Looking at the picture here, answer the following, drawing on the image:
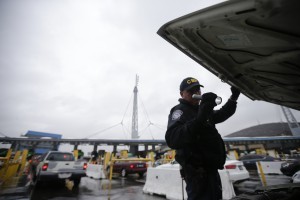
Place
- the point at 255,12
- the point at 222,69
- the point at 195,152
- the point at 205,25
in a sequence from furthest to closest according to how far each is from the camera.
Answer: the point at 222,69
the point at 195,152
the point at 205,25
the point at 255,12

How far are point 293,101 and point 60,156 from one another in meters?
7.95

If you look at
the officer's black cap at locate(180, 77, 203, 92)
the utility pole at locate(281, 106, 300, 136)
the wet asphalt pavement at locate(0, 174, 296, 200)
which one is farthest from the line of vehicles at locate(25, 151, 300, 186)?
the utility pole at locate(281, 106, 300, 136)

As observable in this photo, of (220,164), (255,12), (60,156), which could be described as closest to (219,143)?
(220,164)

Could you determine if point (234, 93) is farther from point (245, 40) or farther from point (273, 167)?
point (273, 167)

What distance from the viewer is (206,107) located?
1526 mm

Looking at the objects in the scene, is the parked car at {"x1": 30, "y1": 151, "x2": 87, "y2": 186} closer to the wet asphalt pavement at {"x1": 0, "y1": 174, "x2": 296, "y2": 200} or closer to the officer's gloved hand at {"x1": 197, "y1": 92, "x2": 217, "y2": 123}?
the wet asphalt pavement at {"x1": 0, "y1": 174, "x2": 296, "y2": 200}

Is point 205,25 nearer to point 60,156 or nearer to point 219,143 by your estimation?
point 219,143

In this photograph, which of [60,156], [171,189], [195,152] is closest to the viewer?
[195,152]

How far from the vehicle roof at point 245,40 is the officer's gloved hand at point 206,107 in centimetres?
44

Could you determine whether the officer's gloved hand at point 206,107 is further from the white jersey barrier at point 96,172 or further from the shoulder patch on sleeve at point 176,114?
the white jersey barrier at point 96,172

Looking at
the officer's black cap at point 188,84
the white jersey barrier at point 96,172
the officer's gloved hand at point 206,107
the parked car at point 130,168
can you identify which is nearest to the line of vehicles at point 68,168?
the white jersey barrier at point 96,172

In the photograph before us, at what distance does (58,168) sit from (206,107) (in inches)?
282

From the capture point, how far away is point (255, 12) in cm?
111

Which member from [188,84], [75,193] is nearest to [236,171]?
[188,84]
